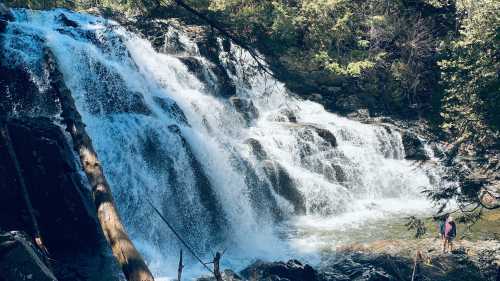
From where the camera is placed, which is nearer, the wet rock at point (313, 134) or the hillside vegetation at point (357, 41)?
the wet rock at point (313, 134)

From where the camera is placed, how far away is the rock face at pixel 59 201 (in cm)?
1020

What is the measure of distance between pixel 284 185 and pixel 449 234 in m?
6.60

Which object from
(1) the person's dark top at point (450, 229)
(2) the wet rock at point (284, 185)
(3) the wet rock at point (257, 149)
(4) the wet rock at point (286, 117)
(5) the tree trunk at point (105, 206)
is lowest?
(2) the wet rock at point (284, 185)

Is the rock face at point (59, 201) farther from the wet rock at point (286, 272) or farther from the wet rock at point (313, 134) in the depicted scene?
the wet rock at point (313, 134)

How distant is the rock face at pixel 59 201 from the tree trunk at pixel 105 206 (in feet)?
13.2

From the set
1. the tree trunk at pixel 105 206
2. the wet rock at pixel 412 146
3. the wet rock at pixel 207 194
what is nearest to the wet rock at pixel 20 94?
the wet rock at pixel 207 194

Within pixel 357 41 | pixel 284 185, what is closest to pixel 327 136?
pixel 284 185

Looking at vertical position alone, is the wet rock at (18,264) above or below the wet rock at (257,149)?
above

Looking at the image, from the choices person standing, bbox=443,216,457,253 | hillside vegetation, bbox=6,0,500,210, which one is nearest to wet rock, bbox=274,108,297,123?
hillside vegetation, bbox=6,0,500,210

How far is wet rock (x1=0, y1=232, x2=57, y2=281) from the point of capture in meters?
4.44

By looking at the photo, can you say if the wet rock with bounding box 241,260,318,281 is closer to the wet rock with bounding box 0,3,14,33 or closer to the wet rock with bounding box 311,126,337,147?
the wet rock with bounding box 311,126,337,147

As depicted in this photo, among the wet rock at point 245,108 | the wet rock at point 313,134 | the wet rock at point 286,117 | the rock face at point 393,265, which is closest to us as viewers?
the rock face at point 393,265

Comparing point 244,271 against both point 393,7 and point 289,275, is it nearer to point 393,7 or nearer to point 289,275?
point 289,275

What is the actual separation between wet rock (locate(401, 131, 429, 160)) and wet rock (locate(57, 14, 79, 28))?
16.1 m
